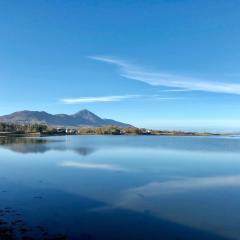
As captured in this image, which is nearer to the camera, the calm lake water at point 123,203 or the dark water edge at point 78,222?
the dark water edge at point 78,222

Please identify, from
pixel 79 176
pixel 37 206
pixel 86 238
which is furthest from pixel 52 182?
pixel 86 238

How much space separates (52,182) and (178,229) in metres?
13.1

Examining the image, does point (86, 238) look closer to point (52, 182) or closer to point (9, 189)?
point (9, 189)

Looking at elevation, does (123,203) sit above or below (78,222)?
above

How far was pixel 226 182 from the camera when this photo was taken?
87.5ft

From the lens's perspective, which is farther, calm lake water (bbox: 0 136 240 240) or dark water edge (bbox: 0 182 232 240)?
calm lake water (bbox: 0 136 240 240)

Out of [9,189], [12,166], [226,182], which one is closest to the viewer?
[9,189]

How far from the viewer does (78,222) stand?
1559 centimetres

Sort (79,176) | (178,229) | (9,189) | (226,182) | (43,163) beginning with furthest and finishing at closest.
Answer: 1. (43,163)
2. (79,176)
3. (226,182)
4. (9,189)
5. (178,229)

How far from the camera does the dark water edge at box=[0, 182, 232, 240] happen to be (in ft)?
45.7

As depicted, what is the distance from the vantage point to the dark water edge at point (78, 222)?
13929 millimetres

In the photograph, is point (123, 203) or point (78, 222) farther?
point (123, 203)

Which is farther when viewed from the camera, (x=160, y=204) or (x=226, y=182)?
(x=226, y=182)

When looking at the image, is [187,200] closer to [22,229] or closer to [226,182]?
[226,182]
